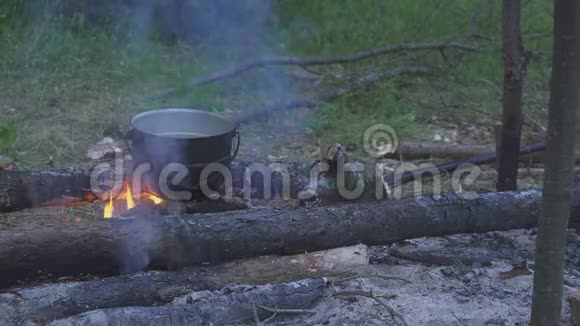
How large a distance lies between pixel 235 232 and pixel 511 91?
1911mm

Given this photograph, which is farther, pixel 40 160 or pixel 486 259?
pixel 40 160

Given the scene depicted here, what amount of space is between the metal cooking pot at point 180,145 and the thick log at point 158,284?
1.75 ft

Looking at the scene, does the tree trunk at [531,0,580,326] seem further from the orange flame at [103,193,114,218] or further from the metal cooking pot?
the orange flame at [103,193,114,218]

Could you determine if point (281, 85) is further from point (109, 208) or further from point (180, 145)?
point (180, 145)

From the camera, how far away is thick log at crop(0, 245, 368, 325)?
2873mm

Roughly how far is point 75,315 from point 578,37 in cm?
218

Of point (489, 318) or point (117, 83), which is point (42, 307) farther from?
point (117, 83)

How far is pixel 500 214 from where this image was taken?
3807 mm

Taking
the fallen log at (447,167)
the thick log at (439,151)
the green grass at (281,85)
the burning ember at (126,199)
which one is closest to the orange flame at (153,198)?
the burning ember at (126,199)

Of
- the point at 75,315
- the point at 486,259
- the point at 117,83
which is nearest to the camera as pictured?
the point at 75,315

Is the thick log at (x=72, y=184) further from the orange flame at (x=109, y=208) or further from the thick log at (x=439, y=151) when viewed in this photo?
the thick log at (x=439, y=151)

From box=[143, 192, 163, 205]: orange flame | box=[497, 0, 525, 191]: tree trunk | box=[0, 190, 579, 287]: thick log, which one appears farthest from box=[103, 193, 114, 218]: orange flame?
box=[497, 0, 525, 191]: tree trunk

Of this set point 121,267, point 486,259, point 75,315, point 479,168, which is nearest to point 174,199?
point 121,267

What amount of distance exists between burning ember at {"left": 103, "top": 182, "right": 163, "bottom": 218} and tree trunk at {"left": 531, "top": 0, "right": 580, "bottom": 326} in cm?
193
